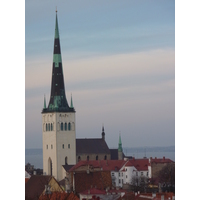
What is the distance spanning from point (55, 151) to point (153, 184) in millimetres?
13561

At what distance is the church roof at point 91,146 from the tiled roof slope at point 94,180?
1249 cm

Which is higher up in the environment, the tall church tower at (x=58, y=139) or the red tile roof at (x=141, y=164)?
the tall church tower at (x=58, y=139)

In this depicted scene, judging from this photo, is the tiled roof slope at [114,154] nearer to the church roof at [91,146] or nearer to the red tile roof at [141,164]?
the church roof at [91,146]

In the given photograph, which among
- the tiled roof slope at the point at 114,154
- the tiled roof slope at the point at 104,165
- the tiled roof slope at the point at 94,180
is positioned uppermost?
the tiled roof slope at the point at 114,154

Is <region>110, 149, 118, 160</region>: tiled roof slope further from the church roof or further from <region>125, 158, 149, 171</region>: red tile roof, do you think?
<region>125, 158, 149, 171</region>: red tile roof

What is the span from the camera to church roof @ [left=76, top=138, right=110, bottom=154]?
1283 inches

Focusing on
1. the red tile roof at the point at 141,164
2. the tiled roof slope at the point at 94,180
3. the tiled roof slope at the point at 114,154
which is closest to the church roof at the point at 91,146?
the tiled roof slope at the point at 114,154

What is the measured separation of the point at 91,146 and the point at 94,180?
1542 centimetres

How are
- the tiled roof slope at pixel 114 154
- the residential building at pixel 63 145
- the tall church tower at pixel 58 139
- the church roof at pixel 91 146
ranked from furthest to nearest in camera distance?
the tiled roof slope at pixel 114 154 < the church roof at pixel 91 146 < the tall church tower at pixel 58 139 < the residential building at pixel 63 145

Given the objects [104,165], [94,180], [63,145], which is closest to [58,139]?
[63,145]

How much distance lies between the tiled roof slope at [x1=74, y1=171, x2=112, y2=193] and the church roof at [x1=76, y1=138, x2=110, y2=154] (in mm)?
12488

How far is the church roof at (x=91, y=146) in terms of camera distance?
3259 cm
